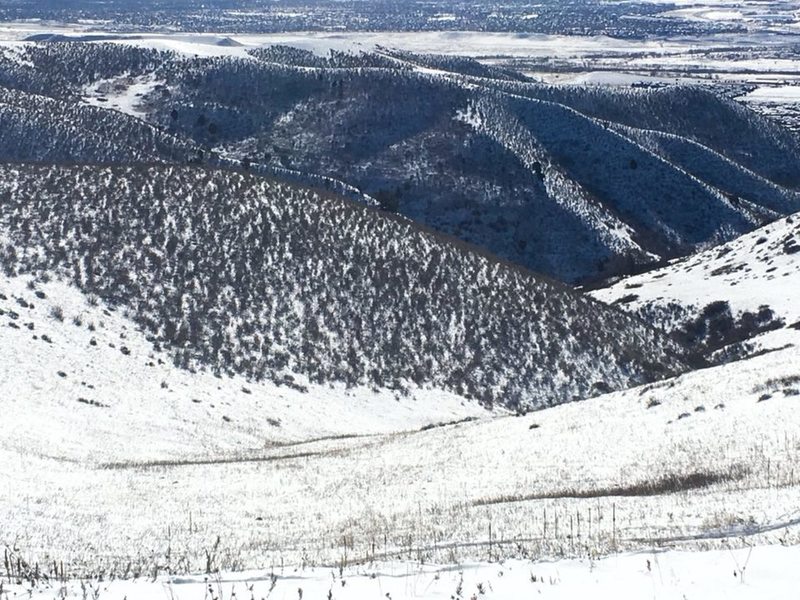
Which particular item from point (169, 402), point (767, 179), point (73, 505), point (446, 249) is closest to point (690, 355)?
point (446, 249)

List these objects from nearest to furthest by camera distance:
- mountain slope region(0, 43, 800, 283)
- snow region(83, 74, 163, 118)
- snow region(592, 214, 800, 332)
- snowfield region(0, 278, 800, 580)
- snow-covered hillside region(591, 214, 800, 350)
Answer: snowfield region(0, 278, 800, 580) < snow-covered hillside region(591, 214, 800, 350) < snow region(592, 214, 800, 332) < mountain slope region(0, 43, 800, 283) < snow region(83, 74, 163, 118)

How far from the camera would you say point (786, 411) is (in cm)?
2312

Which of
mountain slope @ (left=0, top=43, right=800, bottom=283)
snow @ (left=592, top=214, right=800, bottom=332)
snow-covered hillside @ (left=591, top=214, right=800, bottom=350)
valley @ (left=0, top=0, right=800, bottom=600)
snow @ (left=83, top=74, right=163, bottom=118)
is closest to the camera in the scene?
valley @ (left=0, top=0, right=800, bottom=600)

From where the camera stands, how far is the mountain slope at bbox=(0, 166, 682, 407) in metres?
46.0

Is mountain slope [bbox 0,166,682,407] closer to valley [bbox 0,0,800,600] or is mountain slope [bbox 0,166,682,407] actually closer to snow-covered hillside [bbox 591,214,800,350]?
valley [bbox 0,0,800,600]

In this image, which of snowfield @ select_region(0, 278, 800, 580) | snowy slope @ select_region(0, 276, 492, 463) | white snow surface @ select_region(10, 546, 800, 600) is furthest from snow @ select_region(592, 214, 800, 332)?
white snow surface @ select_region(10, 546, 800, 600)

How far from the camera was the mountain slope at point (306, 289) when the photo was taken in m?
46.0

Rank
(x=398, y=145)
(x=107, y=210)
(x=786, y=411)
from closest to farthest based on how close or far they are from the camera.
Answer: (x=786, y=411)
(x=107, y=210)
(x=398, y=145)

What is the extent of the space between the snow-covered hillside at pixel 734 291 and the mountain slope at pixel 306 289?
4.39 meters

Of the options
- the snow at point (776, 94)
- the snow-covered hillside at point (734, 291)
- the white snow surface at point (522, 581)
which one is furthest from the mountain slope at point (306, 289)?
the snow at point (776, 94)

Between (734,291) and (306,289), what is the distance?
26092 millimetres

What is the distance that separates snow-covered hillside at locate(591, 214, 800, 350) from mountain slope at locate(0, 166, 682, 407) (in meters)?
4.39

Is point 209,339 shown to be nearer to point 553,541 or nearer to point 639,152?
point 553,541

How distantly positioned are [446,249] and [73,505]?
1560 inches
